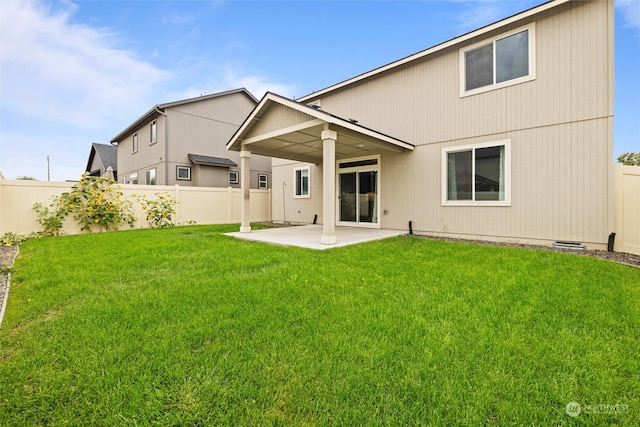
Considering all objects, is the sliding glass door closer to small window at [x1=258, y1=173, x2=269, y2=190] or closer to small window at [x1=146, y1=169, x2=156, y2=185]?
small window at [x1=258, y1=173, x2=269, y2=190]

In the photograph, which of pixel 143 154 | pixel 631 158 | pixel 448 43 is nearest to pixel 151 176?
pixel 143 154

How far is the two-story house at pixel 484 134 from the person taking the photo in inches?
241

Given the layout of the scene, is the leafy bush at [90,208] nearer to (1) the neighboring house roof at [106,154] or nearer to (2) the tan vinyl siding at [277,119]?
(2) the tan vinyl siding at [277,119]

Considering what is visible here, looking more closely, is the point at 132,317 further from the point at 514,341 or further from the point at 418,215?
the point at 418,215

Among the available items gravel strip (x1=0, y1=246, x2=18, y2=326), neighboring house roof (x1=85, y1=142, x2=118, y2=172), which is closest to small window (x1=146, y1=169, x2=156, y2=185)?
neighboring house roof (x1=85, y1=142, x2=118, y2=172)

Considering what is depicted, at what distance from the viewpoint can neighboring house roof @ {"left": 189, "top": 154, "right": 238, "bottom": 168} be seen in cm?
1583

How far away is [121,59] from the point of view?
39.8 feet

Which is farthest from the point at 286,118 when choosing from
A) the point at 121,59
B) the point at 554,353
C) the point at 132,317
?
the point at 121,59

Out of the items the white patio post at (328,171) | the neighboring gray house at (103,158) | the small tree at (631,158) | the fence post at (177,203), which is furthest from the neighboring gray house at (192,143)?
the small tree at (631,158)

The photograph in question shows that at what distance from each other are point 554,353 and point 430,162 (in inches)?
267

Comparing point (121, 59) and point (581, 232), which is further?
point (121, 59)

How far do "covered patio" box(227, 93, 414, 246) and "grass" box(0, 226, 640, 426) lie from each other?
2520mm

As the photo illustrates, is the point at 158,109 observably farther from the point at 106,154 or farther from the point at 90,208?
the point at 106,154

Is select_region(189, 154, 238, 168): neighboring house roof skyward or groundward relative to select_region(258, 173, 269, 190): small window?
skyward
